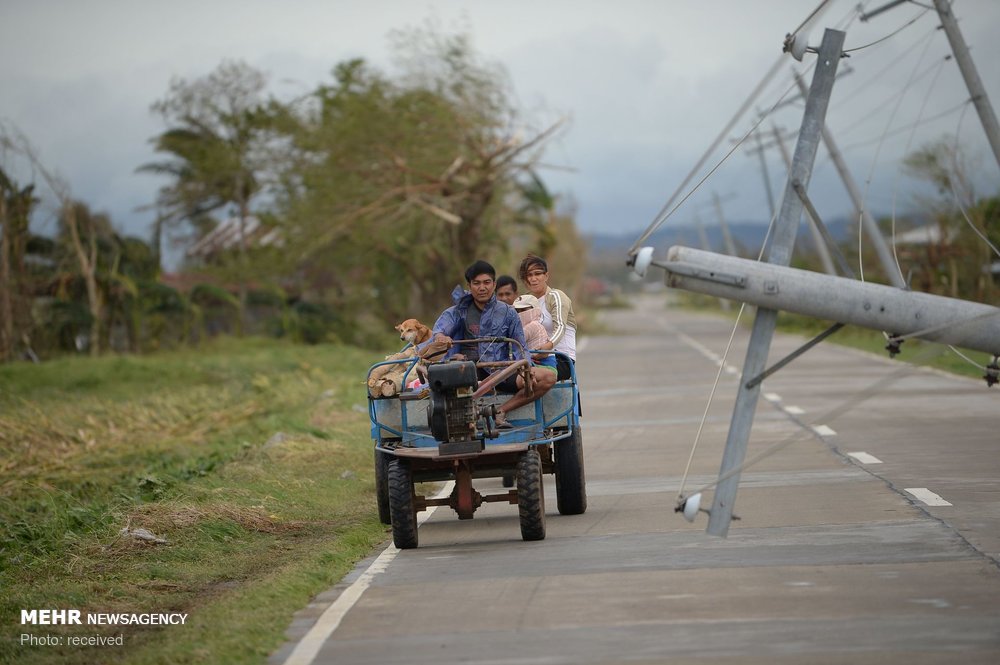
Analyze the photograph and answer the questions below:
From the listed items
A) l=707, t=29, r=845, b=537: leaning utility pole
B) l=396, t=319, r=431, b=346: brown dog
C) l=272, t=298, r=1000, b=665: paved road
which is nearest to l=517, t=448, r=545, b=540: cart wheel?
l=272, t=298, r=1000, b=665: paved road

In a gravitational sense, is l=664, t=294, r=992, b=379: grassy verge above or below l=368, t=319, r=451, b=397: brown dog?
below

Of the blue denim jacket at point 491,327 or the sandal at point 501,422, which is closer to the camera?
the sandal at point 501,422

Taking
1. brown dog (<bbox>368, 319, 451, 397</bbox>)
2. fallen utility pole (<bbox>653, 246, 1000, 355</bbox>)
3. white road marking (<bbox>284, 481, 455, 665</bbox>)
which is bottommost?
white road marking (<bbox>284, 481, 455, 665</bbox>)

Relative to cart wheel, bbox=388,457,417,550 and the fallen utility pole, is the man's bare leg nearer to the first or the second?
cart wheel, bbox=388,457,417,550

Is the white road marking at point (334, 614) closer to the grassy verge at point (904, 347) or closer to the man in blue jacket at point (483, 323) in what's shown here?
the man in blue jacket at point (483, 323)

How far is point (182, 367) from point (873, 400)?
1774 centimetres

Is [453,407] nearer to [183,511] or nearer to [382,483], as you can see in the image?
[382,483]

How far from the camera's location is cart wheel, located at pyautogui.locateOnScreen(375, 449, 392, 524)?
36.5 ft

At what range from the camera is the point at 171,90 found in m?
58.2

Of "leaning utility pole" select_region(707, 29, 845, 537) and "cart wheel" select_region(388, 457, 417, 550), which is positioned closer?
"leaning utility pole" select_region(707, 29, 845, 537)

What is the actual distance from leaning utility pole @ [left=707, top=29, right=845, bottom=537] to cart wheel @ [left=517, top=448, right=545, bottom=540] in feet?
7.56

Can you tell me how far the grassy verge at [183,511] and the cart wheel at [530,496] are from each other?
1243 millimetres

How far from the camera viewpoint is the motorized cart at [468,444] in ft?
32.1

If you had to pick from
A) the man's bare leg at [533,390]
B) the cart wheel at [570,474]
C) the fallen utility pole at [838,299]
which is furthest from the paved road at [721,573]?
the fallen utility pole at [838,299]
